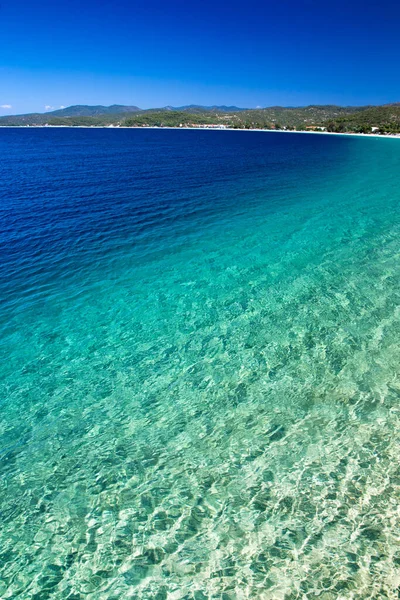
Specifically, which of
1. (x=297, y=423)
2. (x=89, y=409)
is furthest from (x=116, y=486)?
(x=297, y=423)

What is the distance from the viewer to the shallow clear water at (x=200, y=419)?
6754 millimetres

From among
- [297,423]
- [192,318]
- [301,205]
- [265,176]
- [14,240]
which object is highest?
[265,176]

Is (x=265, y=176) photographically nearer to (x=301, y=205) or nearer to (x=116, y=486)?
(x=301, y=205)

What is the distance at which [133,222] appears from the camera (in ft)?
93.9

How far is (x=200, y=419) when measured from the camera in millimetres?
10164

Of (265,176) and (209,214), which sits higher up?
(265,176)

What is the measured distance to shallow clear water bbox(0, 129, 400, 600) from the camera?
22.2ft

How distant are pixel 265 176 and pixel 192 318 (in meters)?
42.5

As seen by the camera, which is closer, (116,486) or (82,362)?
(116,486)

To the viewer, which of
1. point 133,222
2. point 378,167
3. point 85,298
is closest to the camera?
point 85,298

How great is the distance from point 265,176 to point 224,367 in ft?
150

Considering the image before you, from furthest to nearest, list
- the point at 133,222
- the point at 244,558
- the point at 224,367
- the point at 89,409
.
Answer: the point at 133,222, the point at 224,367, the point at 89,409, the point at 244,558

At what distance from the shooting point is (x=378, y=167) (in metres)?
59.1

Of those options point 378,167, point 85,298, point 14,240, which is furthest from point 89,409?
point 378,167
